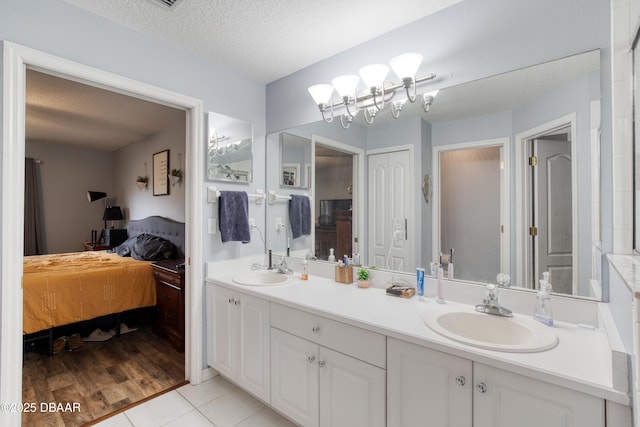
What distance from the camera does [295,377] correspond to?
5.10 feet

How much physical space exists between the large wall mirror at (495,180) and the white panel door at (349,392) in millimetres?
675

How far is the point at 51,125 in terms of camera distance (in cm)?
407

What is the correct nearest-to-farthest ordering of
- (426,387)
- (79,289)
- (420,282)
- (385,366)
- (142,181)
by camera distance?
(426,387)
(385,366)
(420,282)
(79,289)
(142,181)

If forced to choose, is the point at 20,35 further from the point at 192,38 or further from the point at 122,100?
the point at 122,100

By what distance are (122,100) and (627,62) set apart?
153 inches

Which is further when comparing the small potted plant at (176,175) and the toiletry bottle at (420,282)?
the small potted plant at (176,175)

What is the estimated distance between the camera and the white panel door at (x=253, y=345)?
5.64 feet

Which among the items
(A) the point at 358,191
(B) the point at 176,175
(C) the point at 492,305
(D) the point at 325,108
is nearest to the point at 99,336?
(B) the point at 176,175

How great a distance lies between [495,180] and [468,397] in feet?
3.35

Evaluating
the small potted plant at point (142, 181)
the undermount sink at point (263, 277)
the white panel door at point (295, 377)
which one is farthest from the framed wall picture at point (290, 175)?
the small potted plant at point (142, 181)

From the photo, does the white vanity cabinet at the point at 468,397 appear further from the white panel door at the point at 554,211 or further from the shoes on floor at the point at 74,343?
the shoes on floor at the point at 74,343

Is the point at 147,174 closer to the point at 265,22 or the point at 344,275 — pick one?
the point at 265,22

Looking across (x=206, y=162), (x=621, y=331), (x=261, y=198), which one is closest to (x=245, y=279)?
(x=261, y=198)

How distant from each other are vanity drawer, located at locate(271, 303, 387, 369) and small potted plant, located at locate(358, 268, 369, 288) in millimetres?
476
